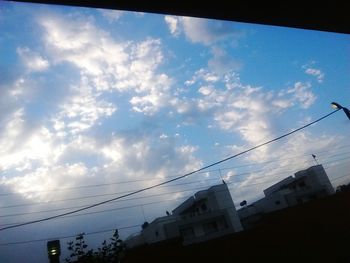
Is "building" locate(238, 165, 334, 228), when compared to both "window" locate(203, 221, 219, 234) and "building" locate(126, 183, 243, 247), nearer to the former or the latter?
"building" locate(126, 183, 243, 247)

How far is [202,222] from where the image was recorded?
35156 millimetres

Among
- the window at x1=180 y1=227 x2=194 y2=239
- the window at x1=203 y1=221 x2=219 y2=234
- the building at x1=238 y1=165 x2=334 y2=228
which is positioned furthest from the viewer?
the building at x1=238 y1=165 x2=334 y2=228

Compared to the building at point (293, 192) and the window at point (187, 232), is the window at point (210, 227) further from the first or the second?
the building at point (293, 192)

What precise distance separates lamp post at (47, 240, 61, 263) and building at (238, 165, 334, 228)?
36.4m

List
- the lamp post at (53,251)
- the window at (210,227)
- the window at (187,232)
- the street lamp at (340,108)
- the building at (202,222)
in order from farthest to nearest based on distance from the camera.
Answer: the window at (210,227)
the window at (187,232)
the building at (202,222)
the street lamp at (340,108)
the lamp post at (53,251)

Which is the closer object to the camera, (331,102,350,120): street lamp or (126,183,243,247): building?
(331,102,350,120): street lamp

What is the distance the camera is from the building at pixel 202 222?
3403 centimetres

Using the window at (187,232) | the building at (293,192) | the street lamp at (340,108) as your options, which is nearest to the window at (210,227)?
the window at (187,232)

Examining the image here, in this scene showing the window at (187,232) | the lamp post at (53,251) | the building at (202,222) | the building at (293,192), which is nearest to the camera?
the lamp post at (53,251)

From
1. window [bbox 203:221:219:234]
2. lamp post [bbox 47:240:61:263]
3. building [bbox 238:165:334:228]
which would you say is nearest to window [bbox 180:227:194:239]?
window [bbox 203:221:219:234]

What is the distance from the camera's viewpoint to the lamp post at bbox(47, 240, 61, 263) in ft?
30.8

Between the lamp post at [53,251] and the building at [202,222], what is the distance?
78.3 ft

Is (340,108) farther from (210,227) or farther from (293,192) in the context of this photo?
(293,192)

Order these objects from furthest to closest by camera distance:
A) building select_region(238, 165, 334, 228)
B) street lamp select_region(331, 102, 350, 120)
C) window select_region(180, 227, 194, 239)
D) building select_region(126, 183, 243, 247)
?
building select_region(238, 165, 334, 228), window select_region(180, 227, 194, 239), building select_region(126, 183, 243, 247), street lamp select_region(331, 102, 350, 120)
